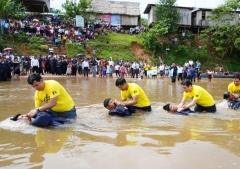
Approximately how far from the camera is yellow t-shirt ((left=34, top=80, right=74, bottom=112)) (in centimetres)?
589

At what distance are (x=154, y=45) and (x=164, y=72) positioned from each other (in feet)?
25.1

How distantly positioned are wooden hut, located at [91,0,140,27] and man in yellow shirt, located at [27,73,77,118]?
36048 millimetres

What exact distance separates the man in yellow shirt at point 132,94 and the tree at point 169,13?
2921cm

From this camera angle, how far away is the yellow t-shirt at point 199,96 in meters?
7.56

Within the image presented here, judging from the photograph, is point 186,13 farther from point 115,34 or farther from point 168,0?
point 115,34

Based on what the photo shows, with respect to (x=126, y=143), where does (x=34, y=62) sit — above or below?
above

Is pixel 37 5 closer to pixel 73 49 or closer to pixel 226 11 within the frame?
pixel 73 49

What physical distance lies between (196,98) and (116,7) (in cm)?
3676

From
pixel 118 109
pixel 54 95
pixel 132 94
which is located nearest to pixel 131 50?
pixel 132 94

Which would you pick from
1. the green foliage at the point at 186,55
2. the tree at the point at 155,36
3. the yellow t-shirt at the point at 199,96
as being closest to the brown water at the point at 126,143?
the yellow t-shirt at the point at 199,96

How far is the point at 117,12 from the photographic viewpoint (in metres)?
41.8

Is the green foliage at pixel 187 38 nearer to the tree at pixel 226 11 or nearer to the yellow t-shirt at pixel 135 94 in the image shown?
the tree at pixel 226 11

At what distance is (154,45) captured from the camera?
3444 cm

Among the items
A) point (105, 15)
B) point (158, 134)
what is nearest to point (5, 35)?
point (105, 15)
